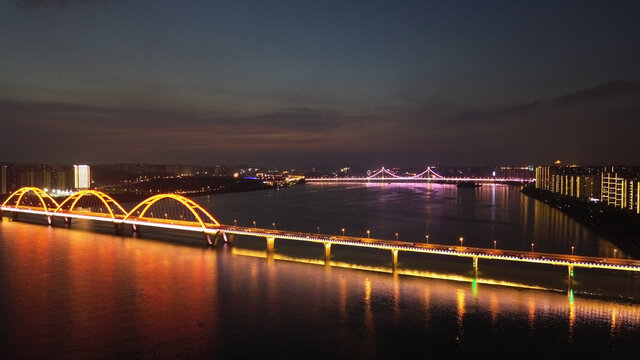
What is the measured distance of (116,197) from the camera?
156 ft

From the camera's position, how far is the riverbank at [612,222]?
19.0 m

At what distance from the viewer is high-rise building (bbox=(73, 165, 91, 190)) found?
185 ft

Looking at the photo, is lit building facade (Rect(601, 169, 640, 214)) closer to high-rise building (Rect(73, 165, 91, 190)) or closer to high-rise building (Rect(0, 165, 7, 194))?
high-rise building (Rect(0, 165, 7, 194))

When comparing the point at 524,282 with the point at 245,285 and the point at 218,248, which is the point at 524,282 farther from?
the point at 218,248

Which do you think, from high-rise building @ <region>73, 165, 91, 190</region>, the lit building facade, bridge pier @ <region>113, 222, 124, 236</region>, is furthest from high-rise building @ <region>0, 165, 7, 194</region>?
the lit building facade

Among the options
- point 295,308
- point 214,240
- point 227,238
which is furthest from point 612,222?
point 295,308

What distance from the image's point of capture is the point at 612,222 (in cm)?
2322

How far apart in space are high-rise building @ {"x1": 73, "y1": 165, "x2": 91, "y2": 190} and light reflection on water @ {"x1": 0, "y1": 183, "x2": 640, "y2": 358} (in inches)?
1676

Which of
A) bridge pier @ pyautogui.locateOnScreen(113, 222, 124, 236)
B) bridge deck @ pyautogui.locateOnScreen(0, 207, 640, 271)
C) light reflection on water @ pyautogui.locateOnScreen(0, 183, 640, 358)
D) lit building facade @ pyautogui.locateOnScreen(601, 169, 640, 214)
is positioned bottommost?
light reflection on water @ pyautogui.locateOnScreen(0, 183, 640, 358)

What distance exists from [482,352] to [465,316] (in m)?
1.72

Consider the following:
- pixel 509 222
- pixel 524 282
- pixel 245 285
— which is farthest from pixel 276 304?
pixel 509 222

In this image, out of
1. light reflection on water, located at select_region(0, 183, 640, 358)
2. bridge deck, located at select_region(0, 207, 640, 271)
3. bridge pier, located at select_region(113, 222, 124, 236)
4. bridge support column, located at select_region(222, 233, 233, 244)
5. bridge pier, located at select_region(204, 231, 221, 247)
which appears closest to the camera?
light reflection on water, located at select_region(0, 183, 640, 358)

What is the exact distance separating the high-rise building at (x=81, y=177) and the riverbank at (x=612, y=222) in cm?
4990

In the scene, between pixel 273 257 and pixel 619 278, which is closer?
pixel 619 278
